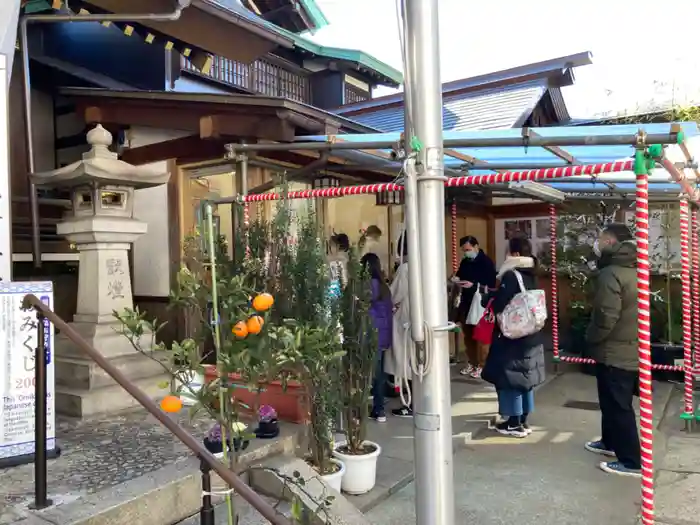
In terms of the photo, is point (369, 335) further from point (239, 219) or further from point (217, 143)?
point (217, 143)

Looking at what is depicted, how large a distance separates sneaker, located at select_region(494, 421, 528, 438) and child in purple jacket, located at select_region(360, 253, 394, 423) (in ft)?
4.30

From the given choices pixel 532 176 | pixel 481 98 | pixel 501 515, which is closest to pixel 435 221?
pixel 532 176

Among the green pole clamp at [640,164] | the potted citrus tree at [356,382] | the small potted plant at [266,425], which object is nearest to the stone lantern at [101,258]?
the small potted plant at [266,425]

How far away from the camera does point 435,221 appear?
2.71 meters

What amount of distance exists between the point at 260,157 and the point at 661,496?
5.55 m

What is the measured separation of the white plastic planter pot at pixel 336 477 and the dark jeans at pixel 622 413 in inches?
102

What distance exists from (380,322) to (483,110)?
6.23m

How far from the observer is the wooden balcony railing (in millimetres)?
9945

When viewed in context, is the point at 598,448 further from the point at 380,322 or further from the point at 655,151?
the point at 655,151

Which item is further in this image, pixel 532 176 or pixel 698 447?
pixel 698 447

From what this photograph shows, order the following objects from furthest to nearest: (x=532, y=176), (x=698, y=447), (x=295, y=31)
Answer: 1. (x=295, y=31)
2. (x=698, y=447)
3. (x=532, y=176)

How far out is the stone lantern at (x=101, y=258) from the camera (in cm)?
538

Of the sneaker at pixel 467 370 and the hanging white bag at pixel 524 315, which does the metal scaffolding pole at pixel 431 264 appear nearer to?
the hanging white bag at pixel 524 315

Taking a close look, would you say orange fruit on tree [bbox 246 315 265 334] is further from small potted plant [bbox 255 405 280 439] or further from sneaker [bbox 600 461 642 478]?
sneaker [bbox 600 461 642 478]
